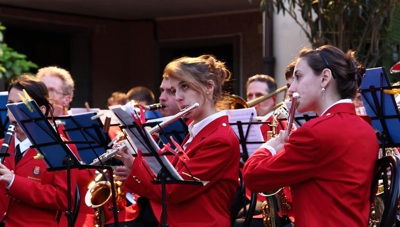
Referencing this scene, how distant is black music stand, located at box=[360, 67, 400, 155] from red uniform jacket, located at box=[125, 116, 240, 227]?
0.77m

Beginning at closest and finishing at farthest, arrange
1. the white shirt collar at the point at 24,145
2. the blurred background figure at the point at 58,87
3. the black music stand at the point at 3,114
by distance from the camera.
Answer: the white shirt collar at the point at 24,145, the black music stand at the point at 3,114, the blurred background figure at the point at 58,87

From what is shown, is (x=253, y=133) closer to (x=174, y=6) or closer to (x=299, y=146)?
(x=299, y=146)

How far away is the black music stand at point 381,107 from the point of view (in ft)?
15.9

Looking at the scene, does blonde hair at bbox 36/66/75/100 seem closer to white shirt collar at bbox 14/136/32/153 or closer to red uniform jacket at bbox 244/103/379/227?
white shirt collar at bbox 14/136/32/153

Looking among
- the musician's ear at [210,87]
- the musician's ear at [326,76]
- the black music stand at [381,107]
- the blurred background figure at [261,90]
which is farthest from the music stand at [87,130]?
the blurred background figure at [261,90]

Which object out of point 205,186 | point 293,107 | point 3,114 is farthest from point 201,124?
point 3,114

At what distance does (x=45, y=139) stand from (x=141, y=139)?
79 cm

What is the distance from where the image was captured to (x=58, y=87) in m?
7.11

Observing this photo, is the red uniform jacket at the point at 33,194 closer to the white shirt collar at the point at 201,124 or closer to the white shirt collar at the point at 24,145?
the white shirt collar at the point at 24,145

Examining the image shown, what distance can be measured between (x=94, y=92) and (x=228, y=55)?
200cm

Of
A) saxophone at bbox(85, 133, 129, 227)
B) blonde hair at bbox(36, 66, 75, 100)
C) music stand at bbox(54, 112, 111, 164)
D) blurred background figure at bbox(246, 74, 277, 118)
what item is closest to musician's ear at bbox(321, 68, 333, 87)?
music stand at bbox(54, 112, 111, 164)

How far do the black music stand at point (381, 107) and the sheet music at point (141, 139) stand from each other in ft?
3.95

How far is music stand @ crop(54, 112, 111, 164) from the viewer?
17.7 ft

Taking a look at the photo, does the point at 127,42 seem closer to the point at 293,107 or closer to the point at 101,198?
the point at 101,198
